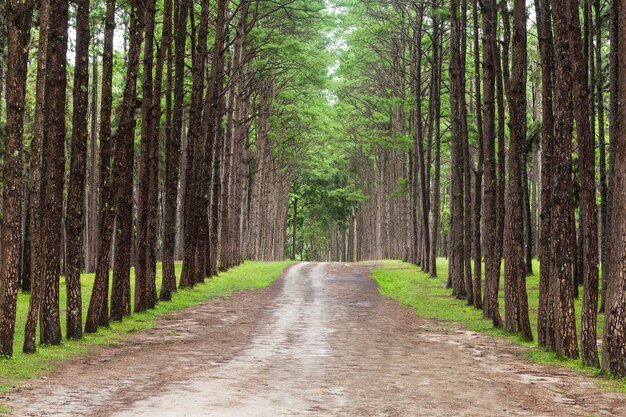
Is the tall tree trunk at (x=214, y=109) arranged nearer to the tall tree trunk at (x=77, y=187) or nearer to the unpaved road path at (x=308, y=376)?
the unpaved road path at (x=308, y=376)

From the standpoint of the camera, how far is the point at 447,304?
25.7 m

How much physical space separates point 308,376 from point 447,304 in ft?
47.6

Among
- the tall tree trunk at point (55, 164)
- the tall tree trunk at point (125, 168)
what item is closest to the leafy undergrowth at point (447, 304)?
the tall tree trunk at point (125, 168)

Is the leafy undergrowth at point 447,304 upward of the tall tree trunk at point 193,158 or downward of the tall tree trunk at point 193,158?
downward

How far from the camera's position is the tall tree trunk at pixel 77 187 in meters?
16.0

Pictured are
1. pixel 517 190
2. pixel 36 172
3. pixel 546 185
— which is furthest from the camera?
pixel 517 190

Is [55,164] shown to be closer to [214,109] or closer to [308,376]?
[308,376]

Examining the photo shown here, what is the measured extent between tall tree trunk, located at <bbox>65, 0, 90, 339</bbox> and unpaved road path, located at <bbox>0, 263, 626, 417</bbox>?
130 cm

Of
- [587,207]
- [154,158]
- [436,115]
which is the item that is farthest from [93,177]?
[587,207]

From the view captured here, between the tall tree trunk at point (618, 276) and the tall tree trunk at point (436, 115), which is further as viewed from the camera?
the tall tree trunk at point (436, 115)

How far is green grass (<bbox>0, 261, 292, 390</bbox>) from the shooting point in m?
12.0

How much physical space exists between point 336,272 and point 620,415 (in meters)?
32.4

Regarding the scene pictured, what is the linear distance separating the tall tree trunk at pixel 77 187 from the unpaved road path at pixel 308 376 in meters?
1.30

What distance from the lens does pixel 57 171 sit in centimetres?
1515
